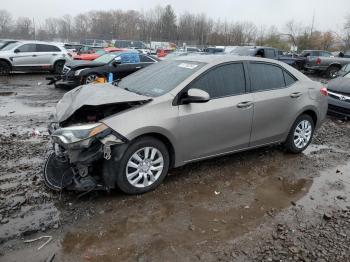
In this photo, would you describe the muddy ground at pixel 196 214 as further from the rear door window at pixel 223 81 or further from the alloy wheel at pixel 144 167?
the rear door window at pixel 223 81

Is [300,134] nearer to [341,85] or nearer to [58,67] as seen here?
[341,85]

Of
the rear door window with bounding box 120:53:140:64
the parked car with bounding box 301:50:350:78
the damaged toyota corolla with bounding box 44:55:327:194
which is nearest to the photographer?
the damaged toyota corolla with bounding box 44:55:327:194

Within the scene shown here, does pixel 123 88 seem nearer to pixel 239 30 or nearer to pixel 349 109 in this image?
pixel 349 109

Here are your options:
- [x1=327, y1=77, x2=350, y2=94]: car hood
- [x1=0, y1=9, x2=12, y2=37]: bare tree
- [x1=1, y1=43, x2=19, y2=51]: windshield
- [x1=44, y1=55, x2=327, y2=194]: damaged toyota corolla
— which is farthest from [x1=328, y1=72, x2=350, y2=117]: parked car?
[x1=0, y1=9, x2=12, y2=37]: bare tree

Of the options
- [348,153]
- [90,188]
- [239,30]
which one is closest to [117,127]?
[90,188]

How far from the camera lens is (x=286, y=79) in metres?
5.48

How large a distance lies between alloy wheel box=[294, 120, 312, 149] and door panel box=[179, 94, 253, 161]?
125cm

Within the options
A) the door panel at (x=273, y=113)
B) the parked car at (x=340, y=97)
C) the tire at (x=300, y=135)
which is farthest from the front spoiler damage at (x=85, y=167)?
the parked car at (x=340, y=97)

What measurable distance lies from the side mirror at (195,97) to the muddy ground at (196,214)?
1.13 m

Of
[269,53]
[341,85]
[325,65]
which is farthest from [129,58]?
[325,65]

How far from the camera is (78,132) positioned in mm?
3719

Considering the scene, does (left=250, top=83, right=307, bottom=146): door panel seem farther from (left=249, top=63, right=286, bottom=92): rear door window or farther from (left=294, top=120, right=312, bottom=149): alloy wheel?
(left=294, top=120, right=312, bottom=149): alloy wheel

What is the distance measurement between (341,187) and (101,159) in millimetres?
3288

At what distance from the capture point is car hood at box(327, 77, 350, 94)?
28.6ft
